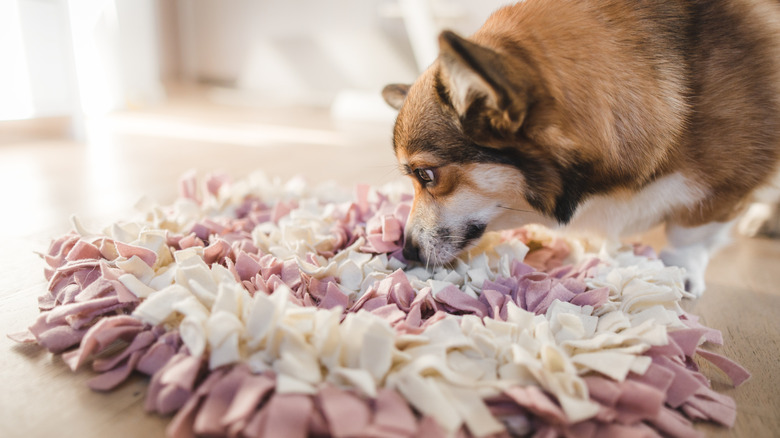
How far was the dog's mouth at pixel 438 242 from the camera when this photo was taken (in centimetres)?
109

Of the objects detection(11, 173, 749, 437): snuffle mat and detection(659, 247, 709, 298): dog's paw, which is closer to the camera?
detection(11, 173, 749, 437): snuffle mat

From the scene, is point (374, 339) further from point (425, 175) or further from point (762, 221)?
point (762, 221)

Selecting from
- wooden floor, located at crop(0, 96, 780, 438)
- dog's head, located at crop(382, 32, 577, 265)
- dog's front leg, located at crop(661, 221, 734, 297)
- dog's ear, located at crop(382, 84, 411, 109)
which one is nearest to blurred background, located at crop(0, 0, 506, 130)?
wooden floor, located at crop(0, 96, 780, 438)

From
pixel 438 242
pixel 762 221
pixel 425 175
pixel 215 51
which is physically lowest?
pixel 762 221

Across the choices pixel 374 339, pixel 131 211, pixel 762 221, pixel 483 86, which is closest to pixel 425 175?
pixel 483 86

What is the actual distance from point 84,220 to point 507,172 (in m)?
1.22

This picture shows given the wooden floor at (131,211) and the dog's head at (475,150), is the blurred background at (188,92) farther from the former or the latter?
the dog's head at (475,150)

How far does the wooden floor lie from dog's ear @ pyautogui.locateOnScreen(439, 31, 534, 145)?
22.1 inches

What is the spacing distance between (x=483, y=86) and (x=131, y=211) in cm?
121

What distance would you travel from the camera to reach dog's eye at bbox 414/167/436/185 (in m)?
1.06

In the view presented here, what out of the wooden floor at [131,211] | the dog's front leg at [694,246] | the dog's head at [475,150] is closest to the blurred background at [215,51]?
the wooden floor at [131,211]

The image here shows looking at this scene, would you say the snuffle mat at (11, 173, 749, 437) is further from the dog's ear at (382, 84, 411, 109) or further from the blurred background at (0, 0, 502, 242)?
the blurred background at (0, 0, 502, 242)

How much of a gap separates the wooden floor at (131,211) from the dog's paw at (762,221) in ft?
0.17

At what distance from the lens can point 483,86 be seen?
86 cm
